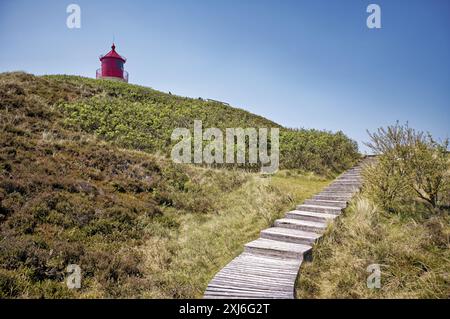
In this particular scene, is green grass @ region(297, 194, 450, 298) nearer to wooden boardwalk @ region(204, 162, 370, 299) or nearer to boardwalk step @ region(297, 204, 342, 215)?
wooden boardwalk @ region(204, 162, 370, 299)

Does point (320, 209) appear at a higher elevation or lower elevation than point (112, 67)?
lower

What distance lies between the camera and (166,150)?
61.8 feet

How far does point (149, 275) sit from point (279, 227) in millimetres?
3652

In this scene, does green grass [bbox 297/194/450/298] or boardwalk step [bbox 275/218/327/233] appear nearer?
green grass [bbox 297/194/450/298]

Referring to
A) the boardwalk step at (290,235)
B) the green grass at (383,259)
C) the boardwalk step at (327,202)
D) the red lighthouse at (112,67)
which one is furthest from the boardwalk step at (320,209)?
the red lighthouse at (112,67)

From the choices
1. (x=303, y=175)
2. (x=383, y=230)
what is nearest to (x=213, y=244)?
(x=383, y=230)

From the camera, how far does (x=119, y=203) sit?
10.4 m

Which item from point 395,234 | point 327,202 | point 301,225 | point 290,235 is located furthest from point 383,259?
point 327,202

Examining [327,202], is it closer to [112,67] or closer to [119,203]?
[119,203]

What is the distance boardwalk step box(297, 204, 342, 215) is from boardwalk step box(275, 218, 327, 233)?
98cm

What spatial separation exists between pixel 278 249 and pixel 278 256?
0.15 m

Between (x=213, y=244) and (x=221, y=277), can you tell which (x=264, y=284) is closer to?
(x=221, y=277)

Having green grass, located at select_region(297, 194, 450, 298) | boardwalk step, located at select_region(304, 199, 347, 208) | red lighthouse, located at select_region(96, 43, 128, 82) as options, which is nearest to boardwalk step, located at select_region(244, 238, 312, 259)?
green grass, located at select_region(297, 194, 450, 298)

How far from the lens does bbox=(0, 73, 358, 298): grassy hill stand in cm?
671
